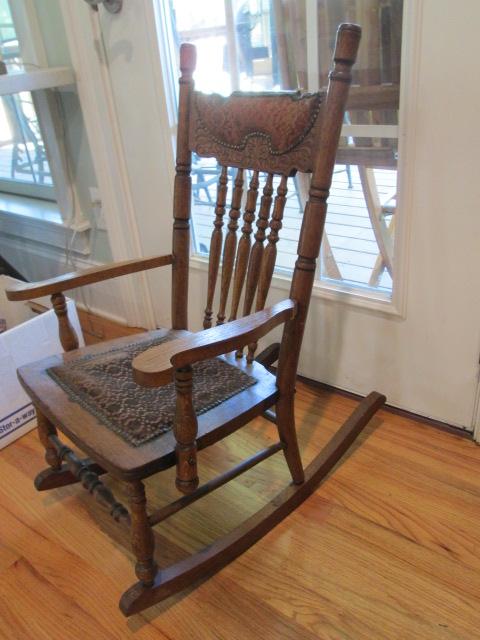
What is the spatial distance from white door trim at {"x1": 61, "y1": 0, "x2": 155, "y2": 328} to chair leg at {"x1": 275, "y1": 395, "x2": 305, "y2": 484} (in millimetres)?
1054

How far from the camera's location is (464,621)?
102cm

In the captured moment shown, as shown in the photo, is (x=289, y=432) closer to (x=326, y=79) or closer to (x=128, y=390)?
(x=128, y=390)

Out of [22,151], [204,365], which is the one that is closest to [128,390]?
[204,365]

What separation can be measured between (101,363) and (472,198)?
94 cm

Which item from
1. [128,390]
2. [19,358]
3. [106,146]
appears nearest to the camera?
[128,390]

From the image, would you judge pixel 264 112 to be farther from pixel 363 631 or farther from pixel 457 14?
pixel 363 631

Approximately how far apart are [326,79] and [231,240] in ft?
1.62

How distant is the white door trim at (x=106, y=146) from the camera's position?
1.69 meters

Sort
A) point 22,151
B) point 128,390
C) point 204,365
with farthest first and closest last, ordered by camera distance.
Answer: point 22,151 < point 204,365 < point 128,390

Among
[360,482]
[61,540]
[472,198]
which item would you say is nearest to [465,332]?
[472,198]

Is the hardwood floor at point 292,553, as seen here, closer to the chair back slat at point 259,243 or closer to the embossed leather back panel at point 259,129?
the chair back slat at point 259,243

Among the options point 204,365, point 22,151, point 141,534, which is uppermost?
point 22,151

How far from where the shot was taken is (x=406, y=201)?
51.1 inches

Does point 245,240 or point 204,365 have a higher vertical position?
point 245,240
